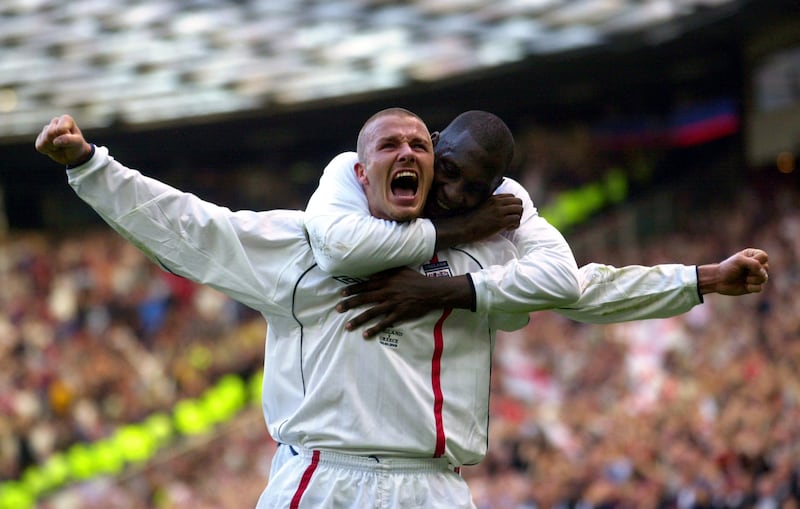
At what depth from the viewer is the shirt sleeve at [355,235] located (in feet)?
11.5

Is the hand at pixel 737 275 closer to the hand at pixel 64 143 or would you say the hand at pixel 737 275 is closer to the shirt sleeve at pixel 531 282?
the shirt sleeve at pixel 531 282

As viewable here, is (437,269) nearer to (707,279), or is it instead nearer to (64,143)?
(707,279)

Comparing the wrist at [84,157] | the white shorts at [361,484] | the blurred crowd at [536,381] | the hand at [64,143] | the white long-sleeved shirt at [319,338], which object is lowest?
the blurred crowd at [536,381]

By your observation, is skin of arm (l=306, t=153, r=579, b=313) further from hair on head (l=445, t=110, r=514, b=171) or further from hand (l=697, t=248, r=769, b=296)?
hand (l=697, t=248, r=769, b=296)

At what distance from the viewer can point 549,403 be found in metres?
13.2

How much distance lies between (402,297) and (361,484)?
54cm

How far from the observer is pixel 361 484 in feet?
11.9

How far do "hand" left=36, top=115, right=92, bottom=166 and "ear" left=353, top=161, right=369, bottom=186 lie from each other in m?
0.76

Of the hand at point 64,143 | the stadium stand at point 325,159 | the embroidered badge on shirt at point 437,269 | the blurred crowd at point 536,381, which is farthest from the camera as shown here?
the stadium stand at point 325,159

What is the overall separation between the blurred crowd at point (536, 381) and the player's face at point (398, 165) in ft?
18.1

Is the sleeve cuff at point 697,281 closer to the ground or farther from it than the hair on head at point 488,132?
closer to the ground

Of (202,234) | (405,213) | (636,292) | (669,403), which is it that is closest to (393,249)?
(405,213)

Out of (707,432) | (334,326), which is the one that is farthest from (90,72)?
(334,326)

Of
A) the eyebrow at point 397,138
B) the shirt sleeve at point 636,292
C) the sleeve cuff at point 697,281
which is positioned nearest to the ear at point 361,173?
the eyebrow at point 397,138
